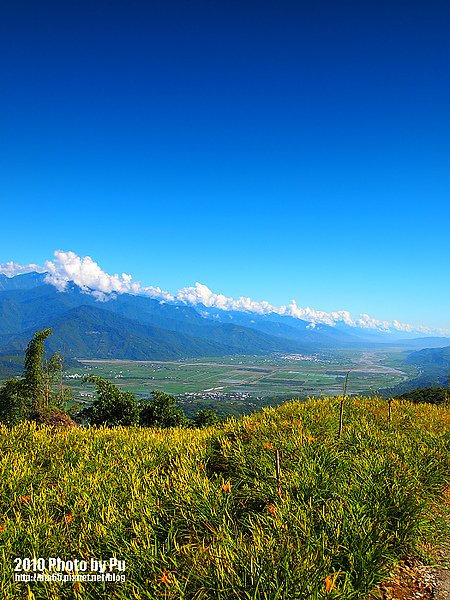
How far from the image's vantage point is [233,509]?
182 inches

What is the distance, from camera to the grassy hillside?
3.26 metres

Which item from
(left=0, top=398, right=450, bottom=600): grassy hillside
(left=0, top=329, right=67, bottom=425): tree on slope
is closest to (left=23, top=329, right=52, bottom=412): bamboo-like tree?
(left=0, top=329, right=67, bottom=425): tree on slope

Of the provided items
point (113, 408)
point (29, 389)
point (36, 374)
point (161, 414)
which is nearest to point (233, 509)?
point (113, 408)

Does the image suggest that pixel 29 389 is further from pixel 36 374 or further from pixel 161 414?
pixel 161 414

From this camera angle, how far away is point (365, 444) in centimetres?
648

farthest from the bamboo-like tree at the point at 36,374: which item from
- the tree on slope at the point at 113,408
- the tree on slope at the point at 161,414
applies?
the tree on slope at the point at 161,414

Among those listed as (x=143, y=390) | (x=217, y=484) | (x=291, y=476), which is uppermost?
(x=291, y=476)

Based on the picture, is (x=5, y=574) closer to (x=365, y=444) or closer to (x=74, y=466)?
(x=74, y=466)

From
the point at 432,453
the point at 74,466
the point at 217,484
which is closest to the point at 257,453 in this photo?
the point at 217,484

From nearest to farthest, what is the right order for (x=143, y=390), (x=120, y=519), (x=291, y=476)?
1. (x=120, y=519)
2. (x=291, y=476)
3. (x=143, y=390)

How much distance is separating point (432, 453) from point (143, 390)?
14740 centimetres

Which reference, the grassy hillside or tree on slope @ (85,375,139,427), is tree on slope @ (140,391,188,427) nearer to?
tree on slope @ (85,375,139,427)

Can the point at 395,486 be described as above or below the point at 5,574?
above

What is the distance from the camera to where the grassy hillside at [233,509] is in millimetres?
3264
